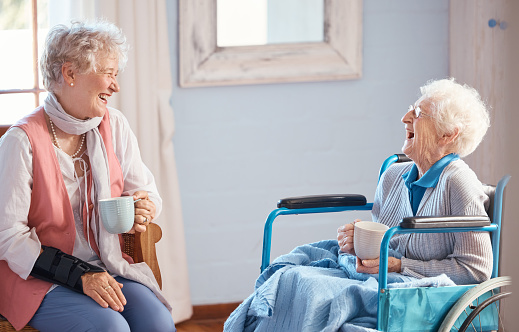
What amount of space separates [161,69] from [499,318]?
163 centimetres

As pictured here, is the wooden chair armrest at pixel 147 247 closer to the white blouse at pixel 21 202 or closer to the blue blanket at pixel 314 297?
the white blouse at pixel 21 202

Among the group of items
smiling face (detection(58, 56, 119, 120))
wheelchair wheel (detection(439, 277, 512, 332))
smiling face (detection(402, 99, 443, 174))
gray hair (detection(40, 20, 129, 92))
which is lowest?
wheelchair wheel (detection(439, 277, 512, 332))

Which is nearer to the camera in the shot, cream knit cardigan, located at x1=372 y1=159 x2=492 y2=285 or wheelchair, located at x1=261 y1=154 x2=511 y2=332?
wheelchair, located at x1=261 y1=154 x2=511 y2=332

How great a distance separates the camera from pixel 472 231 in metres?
1.48

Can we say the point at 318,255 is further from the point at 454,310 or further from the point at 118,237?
the point at 118,237

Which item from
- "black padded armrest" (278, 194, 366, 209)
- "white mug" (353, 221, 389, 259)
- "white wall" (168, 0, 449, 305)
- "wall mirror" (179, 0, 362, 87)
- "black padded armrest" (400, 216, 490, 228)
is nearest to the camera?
"black padded armrest" (400, 216, 490, 228)

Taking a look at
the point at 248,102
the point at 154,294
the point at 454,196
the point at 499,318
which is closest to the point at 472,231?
the point at 454,196

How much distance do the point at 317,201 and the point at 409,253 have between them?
0.33m

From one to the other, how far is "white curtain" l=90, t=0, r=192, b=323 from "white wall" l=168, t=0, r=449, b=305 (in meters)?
0.13

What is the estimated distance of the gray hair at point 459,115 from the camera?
1.68 metres

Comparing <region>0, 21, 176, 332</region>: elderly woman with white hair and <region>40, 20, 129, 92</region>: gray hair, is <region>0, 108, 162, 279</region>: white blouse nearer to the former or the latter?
<region>0, 21, 176, 332</region>: elderly woman with white hair

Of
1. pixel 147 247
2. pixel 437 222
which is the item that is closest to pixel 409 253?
pixel 437 222

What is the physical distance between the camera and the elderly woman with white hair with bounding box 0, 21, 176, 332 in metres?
1.53

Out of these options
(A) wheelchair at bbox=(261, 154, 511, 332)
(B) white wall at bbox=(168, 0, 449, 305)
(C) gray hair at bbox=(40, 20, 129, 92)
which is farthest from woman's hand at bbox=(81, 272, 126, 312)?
(B) white wall at bbox=(168, 0, 449, 305)
